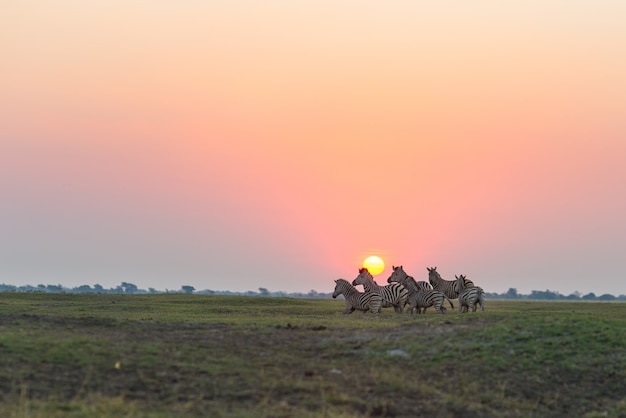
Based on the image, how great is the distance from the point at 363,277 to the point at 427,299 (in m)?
5.56

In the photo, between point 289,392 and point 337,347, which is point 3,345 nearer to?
point 289,392

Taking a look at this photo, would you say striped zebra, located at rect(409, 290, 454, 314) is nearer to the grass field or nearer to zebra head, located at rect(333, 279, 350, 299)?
zebra head, located at rect(333, 279, 350, 299)

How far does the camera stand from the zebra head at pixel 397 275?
4550 cm

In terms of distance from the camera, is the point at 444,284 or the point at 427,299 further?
the point at 444,284

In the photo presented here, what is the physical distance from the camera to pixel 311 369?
63.9ft

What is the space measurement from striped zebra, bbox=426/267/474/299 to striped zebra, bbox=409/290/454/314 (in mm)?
3350

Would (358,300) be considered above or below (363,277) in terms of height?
below

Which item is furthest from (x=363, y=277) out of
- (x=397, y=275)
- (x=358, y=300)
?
(x=358, y=300)

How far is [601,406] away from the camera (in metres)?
19.0

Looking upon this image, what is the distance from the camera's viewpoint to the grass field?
1624 cm

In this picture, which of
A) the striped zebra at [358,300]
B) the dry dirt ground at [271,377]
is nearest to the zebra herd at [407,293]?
the striped zebra at [358,300]

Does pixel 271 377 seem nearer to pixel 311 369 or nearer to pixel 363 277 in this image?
pixel 311 369

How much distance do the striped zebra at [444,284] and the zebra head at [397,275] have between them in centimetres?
167

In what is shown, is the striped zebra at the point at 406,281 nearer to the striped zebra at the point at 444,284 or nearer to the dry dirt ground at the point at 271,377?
the striped zebra at the point at 444,284
